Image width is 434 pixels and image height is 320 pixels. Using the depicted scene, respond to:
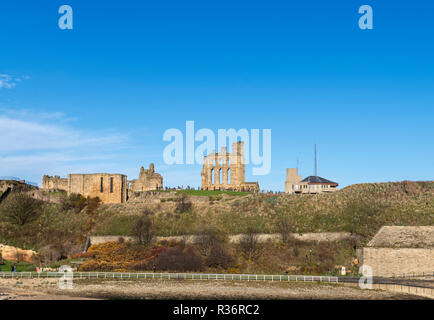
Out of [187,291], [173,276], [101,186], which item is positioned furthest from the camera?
[101,186]

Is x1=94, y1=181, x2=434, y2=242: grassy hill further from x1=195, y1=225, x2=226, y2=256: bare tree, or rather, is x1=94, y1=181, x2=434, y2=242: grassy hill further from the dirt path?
the dirt path

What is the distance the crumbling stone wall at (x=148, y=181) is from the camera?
2724 inches

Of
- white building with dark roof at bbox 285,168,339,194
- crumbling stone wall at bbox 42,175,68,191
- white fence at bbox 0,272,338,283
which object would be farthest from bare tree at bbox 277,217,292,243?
crumbling stone wall at bbox 42,175,68,191

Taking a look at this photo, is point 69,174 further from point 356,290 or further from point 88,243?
point 356,290

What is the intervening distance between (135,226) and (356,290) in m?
25.3

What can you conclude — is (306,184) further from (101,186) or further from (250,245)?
(101,186)

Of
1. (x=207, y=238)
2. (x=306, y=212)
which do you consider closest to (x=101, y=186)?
(x=207, y=238)

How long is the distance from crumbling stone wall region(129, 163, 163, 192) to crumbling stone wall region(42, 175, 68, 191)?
9.72 metres

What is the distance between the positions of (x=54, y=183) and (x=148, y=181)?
13.6 m

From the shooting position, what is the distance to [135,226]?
5247cm

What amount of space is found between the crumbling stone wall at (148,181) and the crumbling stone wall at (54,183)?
972 centimetres

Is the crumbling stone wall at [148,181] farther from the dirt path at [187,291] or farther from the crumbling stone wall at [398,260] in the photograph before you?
the crumbling stone wall at [398,260]

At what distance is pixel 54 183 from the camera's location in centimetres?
7069

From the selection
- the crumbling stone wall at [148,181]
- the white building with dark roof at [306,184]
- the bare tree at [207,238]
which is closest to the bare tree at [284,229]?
the bare tree at [207,238]
